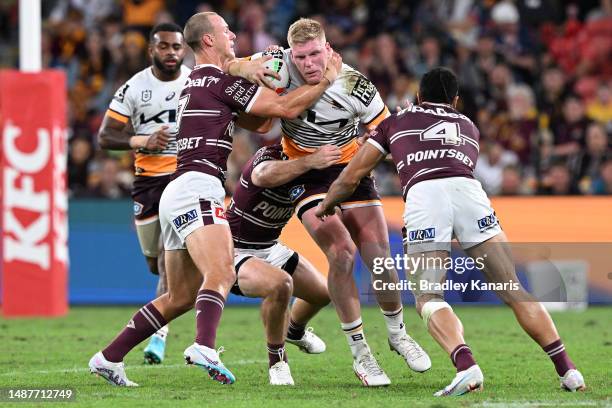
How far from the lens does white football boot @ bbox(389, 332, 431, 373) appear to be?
8523 millimetres

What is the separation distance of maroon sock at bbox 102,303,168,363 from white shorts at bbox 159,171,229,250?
0.50 metres

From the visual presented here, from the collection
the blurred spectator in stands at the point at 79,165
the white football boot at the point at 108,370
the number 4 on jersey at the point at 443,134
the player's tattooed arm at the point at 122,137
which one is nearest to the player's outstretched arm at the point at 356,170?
the number 4 on jersey at the point at 443,134

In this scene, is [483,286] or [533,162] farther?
[533,162]

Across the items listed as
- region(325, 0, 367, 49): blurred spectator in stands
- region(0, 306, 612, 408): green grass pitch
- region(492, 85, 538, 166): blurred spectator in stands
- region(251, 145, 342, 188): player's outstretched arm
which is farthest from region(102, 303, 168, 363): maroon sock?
region(325, 0, 367, 49): blurred spectator in stands

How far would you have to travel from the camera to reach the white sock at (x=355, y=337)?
8398mm

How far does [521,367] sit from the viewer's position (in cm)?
926

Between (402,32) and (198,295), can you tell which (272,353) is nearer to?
(198,295)

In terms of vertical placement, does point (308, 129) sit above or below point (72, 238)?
above

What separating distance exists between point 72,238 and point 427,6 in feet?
24.6

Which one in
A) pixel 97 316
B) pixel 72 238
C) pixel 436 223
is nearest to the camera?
pixel 436 223

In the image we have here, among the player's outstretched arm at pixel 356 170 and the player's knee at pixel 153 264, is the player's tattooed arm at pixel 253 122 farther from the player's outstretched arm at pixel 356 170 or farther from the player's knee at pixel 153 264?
the player's knee at pixel 153 264

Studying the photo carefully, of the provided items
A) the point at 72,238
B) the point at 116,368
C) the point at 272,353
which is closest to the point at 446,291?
the point at 272,353

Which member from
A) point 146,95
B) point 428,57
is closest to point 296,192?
point 146,95

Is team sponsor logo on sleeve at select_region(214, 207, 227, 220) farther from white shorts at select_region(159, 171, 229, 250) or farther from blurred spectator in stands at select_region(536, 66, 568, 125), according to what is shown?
blurred spectator in stands at select_region(536, 66, 568, 125)
